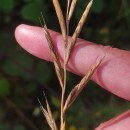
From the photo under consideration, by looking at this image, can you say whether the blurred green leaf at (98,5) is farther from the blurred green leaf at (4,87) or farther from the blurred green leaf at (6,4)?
the blurred green leaf at (4,87)

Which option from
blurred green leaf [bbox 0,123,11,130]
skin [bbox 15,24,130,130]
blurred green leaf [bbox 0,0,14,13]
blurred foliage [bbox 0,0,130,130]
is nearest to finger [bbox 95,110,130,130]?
skin [bbox 15,24,130,130]

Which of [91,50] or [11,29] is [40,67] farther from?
[91,50]

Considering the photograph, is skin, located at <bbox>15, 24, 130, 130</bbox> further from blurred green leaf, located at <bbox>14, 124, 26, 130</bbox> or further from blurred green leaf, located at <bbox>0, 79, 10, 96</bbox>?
blurred green leaf, located at <bbox>14, 124, 26, 130</bbox>

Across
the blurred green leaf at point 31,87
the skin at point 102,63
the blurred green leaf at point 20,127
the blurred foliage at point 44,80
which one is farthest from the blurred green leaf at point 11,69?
the skin at point 102,63

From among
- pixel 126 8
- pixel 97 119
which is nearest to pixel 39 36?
pixel 126 8

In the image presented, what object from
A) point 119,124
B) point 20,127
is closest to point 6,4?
point 20,127

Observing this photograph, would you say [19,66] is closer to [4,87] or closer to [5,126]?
[4,87]
